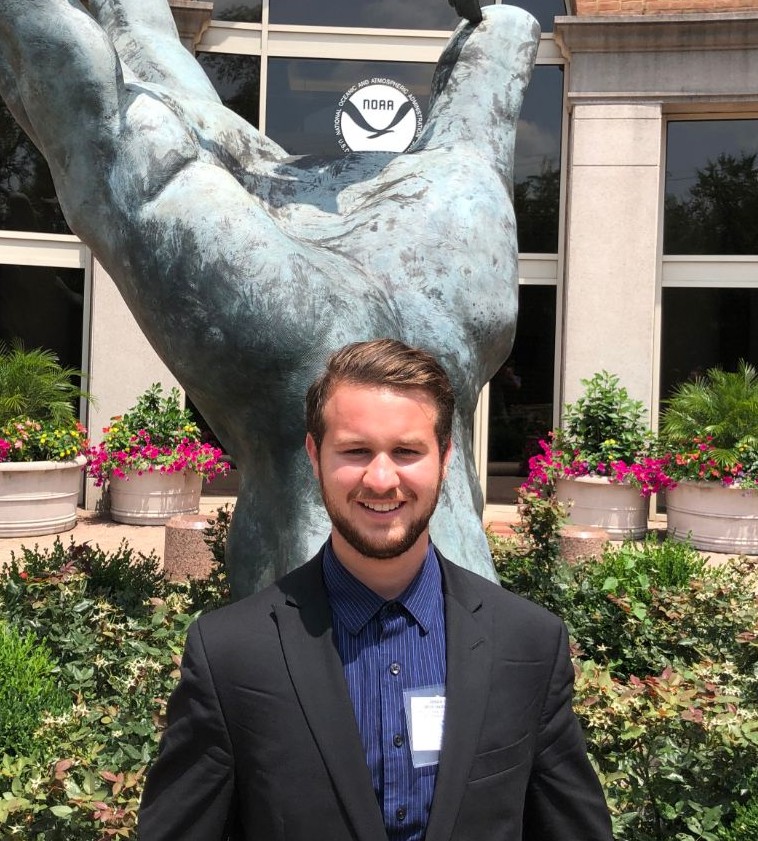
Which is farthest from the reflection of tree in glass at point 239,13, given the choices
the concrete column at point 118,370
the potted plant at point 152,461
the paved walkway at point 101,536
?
the paved walkway at point 101,536

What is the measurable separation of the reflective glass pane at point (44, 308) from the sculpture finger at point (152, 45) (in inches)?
340

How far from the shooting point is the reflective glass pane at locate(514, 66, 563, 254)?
11.3m

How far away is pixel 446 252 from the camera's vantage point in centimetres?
248

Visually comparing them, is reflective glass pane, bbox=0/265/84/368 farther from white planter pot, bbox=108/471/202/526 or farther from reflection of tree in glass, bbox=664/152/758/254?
reflection of tree in glass, bbox=664/152/758/254

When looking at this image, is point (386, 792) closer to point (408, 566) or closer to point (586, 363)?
point (408, 566)

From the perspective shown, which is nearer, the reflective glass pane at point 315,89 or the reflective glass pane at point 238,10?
the reflective glass pane at point 315,89

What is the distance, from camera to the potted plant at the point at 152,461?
10.1 meters

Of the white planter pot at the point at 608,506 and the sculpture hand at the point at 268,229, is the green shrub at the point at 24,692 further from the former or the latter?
the white planter pot at the point at 608,506

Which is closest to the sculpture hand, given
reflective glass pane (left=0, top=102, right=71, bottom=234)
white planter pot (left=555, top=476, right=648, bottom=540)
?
white planter pot (left=555, top=476, right=648, bottom=540)

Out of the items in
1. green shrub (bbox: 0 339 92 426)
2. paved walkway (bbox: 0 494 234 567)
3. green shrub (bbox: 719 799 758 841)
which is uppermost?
green shrub (bbox: 0 339 92 426)

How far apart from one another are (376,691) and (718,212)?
10.9m

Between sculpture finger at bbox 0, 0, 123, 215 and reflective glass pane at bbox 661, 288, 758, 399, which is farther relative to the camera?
reflective glass pane at bbox 661, 288, 758, 399

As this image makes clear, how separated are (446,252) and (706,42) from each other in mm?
9415

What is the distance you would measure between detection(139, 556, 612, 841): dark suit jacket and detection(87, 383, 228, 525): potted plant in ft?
28.9
